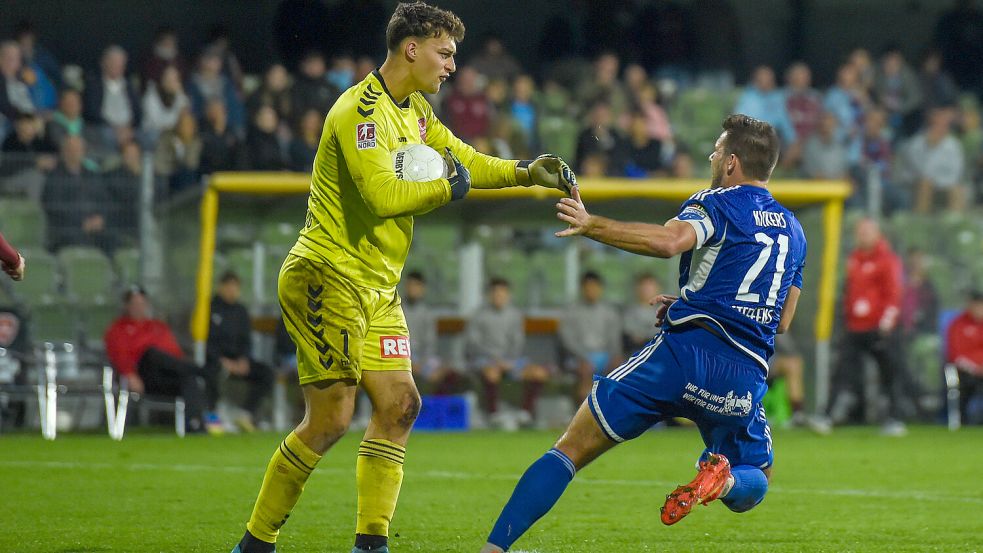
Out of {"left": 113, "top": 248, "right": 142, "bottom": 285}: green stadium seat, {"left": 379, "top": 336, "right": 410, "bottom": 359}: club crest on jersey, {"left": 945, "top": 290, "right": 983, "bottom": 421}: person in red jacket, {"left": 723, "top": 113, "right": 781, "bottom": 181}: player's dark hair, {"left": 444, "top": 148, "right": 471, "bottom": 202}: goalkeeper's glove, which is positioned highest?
{"left": 723, "top": 113, "right": 781, "bottom": 181}: player's dark hair

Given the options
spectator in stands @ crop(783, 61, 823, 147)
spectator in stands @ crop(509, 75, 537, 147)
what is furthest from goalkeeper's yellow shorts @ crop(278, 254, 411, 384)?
spectator in stands @ crop(783, 61, 823, 147)

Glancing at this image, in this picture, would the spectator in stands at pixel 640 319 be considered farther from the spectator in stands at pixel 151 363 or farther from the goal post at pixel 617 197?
the spectator in stands at pixel 151 363

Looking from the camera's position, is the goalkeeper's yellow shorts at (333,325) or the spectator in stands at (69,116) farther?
the spectator in stands at (69,116)

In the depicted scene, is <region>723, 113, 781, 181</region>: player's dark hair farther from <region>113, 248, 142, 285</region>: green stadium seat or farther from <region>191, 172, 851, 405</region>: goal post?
<region>113, 248, 142, 285</region>: green stadium seat

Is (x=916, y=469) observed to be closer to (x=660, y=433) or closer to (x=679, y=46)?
(x=660, y=433)

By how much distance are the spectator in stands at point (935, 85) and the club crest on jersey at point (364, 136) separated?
17.4 m

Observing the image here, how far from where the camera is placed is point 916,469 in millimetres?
11039

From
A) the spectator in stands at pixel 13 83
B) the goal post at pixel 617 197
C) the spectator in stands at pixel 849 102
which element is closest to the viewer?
the goal post at pixel 617 197

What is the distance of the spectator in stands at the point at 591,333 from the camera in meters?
15.9

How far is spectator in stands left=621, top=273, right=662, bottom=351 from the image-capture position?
52.6 feet

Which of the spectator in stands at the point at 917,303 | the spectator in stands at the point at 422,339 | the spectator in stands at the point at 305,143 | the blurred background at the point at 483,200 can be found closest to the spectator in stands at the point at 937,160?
the blurred background at the point at 483,200

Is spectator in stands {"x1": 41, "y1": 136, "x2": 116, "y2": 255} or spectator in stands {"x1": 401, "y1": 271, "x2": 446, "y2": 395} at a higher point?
spectator in stands {"x1": 41, "y1": 136, "x2": 116, "y2": 255}

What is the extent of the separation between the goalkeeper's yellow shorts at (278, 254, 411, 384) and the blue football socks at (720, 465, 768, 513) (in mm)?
1383

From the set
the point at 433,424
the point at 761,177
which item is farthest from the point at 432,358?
the point at 761,177
